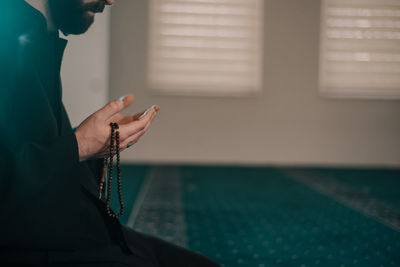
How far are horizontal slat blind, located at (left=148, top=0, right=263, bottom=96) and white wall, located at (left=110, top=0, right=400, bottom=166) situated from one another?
13 cm

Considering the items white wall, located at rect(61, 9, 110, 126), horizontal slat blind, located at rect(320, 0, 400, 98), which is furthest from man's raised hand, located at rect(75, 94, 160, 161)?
horizontal slat blind, located at rect(320, 0, 400, 98)

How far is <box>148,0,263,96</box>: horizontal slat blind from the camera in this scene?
18.6 feet

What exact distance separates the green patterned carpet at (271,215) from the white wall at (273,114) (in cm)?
90

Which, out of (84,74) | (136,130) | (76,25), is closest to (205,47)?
(84,74)

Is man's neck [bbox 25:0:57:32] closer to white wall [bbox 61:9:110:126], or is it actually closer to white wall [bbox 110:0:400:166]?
white wall [bbox 61:9:110:126]

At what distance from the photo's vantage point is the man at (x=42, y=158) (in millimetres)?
595

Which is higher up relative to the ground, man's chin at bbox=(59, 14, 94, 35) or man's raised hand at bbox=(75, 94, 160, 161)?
man's chin at bbox=(59, 14, 94, 35)

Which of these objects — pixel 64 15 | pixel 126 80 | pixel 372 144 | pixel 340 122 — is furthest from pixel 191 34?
pixel 64 15

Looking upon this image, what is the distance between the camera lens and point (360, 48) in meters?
5.96

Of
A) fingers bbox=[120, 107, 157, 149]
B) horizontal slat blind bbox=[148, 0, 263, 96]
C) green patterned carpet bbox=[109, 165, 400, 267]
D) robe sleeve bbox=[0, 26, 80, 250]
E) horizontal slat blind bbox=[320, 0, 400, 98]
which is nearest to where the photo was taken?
robe sleeve bbox=[0, 26, 80, 250]

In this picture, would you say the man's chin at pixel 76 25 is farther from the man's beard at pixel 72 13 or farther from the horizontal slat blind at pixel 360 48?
the horizontal slat blind at pixel 360 48

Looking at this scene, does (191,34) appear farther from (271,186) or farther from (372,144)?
(372,144)

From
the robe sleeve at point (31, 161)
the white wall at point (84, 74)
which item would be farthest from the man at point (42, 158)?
the white wall at point (84, 74)

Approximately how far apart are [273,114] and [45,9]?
17.4 ft
